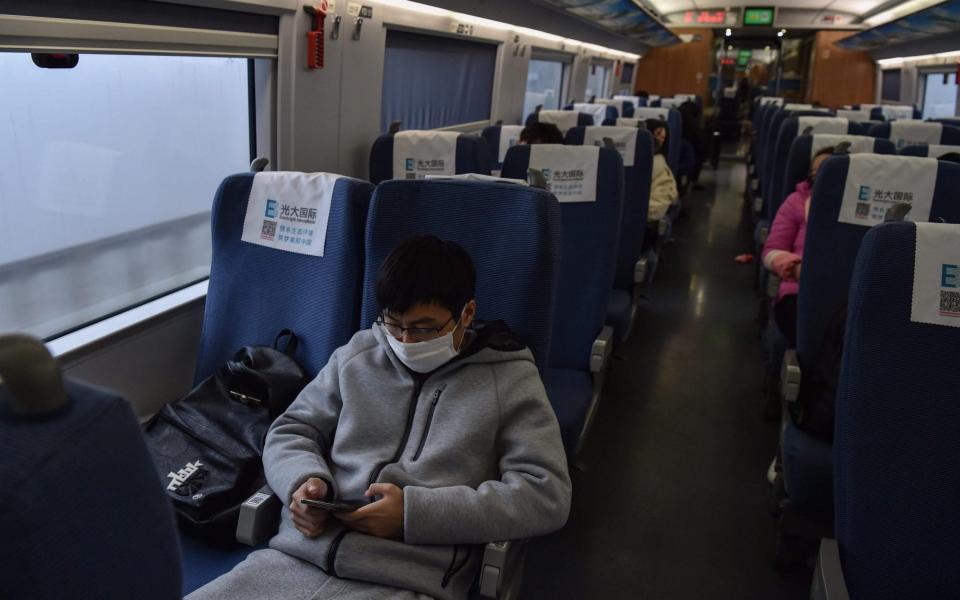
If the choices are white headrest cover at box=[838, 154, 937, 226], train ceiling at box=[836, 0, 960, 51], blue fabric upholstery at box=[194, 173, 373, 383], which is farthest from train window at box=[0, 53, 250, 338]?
train ceiling at box=[836, 0, 960, 51]

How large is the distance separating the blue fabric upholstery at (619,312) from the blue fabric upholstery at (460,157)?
869 millimetres

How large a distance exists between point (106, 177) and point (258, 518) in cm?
148

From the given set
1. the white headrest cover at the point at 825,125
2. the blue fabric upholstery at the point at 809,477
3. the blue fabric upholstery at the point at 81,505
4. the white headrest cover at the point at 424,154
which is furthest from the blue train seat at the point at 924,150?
the blue fabric upholstery at the point at 81,505

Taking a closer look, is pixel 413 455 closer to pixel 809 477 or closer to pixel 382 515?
pixel 382 515

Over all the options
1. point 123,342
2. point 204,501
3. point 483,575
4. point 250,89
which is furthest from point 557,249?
point 250,89

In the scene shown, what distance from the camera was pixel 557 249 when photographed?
1843 mm

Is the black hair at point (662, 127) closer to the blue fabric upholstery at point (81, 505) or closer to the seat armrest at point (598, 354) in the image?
the seat armrest at point (598, 354)

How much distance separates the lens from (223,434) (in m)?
1.86

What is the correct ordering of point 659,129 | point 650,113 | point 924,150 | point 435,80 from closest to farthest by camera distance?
1. point 924,150
2. point 435,80
3. point 659,129
4. point 650,113

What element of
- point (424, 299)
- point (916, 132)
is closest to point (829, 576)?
point (424, 299)

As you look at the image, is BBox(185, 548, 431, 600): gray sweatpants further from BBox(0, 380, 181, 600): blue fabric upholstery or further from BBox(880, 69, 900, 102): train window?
A: BBox(880, 69, 900, 102): train window

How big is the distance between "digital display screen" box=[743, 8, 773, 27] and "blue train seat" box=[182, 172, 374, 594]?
51.5 feet

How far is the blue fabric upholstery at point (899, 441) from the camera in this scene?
143 cm

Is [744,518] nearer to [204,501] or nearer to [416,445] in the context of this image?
[416,445]
